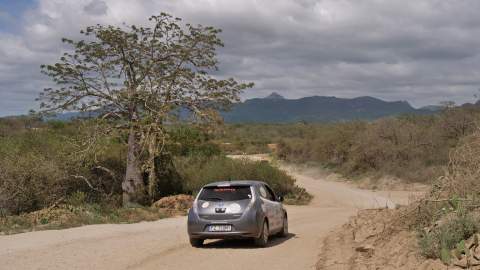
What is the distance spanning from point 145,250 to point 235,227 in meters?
2.14

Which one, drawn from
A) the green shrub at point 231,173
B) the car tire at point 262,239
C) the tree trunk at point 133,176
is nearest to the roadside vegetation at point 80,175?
the green shrub at point 231,173

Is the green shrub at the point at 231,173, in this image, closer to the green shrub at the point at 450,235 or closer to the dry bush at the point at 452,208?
the dry bush at the point at 452,208

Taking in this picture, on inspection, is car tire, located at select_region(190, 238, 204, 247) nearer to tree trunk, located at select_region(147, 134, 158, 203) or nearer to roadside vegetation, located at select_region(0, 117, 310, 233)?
roadside vegetation, located at select_region(0, 117, 310, 233)

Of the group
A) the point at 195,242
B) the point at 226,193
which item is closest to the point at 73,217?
the point at 195,242

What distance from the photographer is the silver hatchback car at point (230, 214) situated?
558 inches

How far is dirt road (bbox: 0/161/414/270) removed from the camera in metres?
12.0

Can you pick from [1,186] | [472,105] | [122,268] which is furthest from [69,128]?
[472,105]

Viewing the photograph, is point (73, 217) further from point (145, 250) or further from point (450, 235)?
point (450, 235)

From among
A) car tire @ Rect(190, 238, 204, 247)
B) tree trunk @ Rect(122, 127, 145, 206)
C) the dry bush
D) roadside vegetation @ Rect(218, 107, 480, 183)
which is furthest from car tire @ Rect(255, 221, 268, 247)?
roadside vegetation @ Rect(218, 107, 480, 183)

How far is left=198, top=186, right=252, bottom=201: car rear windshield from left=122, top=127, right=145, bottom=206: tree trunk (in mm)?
11094

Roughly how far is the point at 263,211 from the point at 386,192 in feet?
91.3

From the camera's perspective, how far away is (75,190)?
80.2ft

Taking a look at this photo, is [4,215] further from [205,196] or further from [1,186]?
[205,196]

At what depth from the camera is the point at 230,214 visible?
1427 cm
